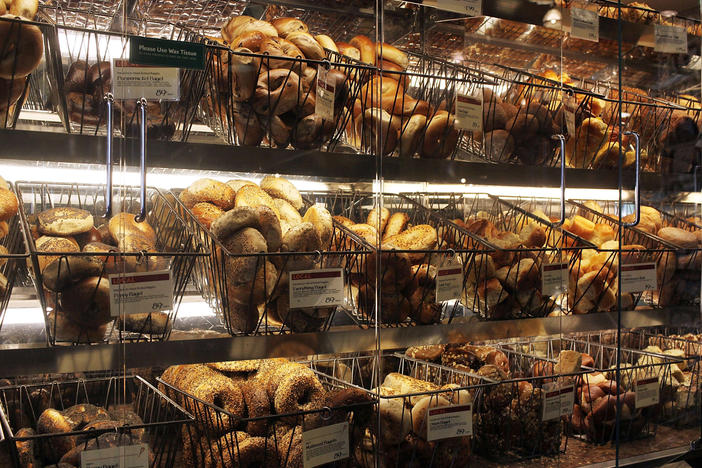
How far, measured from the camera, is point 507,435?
167cm

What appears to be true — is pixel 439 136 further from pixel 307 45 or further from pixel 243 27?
pixel 243 27

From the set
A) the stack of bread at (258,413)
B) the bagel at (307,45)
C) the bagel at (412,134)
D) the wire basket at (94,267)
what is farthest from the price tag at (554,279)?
the wire basket at (94,267)

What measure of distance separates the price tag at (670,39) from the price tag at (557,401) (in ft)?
3.64

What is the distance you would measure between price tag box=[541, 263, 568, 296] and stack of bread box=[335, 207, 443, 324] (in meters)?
0.32

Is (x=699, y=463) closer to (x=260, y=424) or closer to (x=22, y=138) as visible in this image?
(x=260, y=424)

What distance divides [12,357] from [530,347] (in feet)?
4.66

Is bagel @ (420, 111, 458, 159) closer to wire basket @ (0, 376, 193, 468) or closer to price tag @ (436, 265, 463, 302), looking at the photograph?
price tag @ (436, 265, 463, 302)

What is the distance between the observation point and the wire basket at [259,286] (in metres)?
1.29

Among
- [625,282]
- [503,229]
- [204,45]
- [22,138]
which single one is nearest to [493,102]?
[503,229]

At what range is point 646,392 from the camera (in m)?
1.87

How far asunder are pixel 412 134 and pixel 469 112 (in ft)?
0.53

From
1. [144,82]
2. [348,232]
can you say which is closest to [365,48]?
[348,232]

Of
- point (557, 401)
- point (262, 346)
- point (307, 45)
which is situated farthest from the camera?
point (557, 401)

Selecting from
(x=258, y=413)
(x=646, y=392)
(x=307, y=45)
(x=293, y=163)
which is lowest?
(x=646, y=392)
